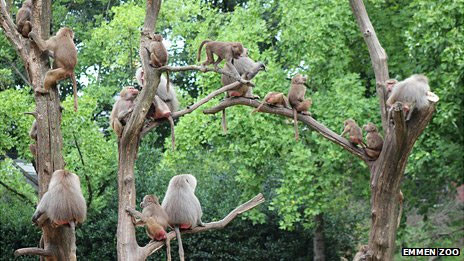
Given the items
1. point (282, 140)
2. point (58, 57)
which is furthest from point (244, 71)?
point (282, 140)

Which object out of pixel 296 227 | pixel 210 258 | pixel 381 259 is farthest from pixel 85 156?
pixel 381 259

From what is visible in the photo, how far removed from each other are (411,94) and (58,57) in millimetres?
3553

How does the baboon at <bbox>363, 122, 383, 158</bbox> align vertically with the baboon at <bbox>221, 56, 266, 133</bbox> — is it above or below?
below

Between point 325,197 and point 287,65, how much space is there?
2.36 meters

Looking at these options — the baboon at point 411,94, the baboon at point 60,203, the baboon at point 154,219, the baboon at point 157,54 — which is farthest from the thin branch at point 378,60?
the baboon at point 60,203

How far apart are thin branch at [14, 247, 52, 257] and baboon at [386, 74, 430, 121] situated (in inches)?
147

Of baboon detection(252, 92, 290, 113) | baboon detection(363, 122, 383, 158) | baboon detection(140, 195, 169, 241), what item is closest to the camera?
baboon detection(140, 195, 169, 241)

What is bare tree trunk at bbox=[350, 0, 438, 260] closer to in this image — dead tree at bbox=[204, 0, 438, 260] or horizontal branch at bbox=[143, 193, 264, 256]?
dead tree at bbox=[204, 0, 438, 260]

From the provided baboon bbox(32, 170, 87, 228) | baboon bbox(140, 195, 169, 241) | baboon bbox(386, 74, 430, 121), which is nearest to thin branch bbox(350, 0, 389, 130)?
baboon bbox(386, 74, 430, 121)

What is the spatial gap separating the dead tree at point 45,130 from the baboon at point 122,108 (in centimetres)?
58

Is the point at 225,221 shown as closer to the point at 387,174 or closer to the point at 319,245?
the point at 387,174

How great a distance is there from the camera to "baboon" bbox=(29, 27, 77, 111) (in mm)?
7691

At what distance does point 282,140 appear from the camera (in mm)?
12602

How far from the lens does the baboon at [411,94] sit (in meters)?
7.48
